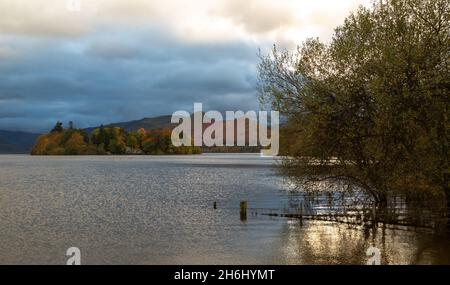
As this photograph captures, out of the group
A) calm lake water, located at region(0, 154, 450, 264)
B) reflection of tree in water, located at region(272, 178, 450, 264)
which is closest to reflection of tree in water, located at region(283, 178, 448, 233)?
reflection of tree in water, located at region(272, 178, 450, 264)

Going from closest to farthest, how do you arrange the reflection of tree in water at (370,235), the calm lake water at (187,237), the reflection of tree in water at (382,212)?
1. the reflection of tree in water at (370,235)
2. the calm lake water at (187,237)
3. the reflection of tree in water at (382,212)

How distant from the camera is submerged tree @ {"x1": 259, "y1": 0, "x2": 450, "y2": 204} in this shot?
31.4m

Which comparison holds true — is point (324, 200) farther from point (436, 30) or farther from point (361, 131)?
point (436, 30)

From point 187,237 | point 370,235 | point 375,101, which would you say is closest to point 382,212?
point 370,235

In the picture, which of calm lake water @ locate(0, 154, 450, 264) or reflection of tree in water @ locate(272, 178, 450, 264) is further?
calm lake water @ locate(0, 154, 450, 264)

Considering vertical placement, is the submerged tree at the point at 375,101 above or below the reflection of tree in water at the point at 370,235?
above

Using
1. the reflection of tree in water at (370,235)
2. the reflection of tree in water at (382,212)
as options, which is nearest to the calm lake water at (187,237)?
the reflection of tree in water at (370,235)

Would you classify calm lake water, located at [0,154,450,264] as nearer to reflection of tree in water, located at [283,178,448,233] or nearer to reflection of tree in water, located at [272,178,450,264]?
reflection of tree in water, located at [272,178,450,264]

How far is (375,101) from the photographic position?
34469 mm

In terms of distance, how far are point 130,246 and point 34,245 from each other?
24.9 feet

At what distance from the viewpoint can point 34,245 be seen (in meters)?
37.2

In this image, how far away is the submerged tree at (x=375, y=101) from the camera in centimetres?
3136

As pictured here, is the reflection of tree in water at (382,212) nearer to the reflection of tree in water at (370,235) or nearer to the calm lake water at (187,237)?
the reflection of tree in water at (370,235)
